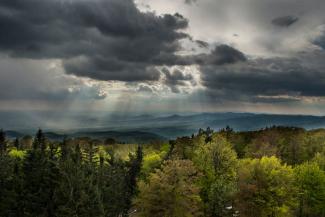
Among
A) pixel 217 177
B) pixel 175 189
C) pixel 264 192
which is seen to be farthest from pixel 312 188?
pixel 175 189

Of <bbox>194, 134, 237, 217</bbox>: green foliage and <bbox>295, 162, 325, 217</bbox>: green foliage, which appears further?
<bbox>295, 162, 325, 217</bbox>: green foliage

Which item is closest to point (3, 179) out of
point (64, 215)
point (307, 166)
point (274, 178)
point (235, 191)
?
point (64, 215)

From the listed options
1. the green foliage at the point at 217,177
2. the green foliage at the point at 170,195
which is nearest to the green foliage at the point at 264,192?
the green foliage at the point at 217,177

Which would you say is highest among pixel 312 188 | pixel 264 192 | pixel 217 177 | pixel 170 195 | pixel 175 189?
pixel 175 189

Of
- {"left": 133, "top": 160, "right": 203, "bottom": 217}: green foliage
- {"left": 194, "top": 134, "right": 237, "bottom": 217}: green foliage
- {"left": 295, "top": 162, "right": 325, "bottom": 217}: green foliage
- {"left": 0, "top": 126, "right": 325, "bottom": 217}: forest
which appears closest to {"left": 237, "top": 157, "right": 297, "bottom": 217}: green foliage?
{"left": 0, "top": 126, "right": 325, "bottom": 217}: forest

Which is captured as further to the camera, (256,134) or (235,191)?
(256,134)

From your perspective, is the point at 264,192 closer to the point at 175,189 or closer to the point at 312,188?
the point at 175,189

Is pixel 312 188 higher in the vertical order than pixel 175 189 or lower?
lower

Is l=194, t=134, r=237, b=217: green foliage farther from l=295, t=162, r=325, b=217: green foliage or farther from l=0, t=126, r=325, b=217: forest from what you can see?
l=295, t=162, r=325, b=217: green foliage

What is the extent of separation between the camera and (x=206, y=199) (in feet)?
229

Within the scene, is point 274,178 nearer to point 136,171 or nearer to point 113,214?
point 113,214

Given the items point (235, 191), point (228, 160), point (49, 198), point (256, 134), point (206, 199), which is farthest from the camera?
point (256, 134)

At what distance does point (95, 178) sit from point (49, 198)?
17636 mm

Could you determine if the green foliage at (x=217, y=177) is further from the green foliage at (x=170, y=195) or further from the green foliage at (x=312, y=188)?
the green foliage at (x=312, y=188)
